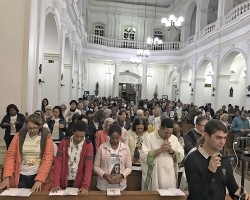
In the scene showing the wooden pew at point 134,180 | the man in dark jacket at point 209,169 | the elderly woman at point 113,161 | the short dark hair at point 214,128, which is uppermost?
the short dark hair at point 214,128

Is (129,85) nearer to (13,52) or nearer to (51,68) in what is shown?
(51,68)

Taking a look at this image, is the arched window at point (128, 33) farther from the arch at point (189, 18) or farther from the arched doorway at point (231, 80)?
the arched doorway at point (231, 80)

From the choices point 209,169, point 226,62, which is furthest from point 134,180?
point 226,62

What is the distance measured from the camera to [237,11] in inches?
Result: 582

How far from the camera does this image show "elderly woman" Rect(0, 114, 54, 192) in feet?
11.8

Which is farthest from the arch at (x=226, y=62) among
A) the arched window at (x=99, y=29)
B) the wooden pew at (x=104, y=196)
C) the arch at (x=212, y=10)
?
the arched window at (x=99, y=29)

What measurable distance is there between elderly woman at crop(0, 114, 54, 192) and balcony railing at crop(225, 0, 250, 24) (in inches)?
499

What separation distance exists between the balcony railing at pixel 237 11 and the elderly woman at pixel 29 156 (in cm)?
1268

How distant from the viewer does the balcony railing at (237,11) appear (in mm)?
13711

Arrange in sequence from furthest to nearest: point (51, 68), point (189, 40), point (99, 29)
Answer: point (99, 29) < point (189, 40) < point (51, 68)

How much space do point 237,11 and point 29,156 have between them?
46.1 feet

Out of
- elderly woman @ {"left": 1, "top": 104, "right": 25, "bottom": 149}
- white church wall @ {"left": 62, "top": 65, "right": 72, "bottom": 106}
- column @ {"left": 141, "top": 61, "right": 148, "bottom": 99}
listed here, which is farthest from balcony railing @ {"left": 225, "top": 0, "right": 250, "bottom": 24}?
elderly woman @ {"left": 1, "top": 104, "right": 25, "bottom": 149}

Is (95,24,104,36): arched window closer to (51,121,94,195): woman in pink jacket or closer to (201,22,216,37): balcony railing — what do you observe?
(201,22,216,37): balcony railing

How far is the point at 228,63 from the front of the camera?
16.6 meters
